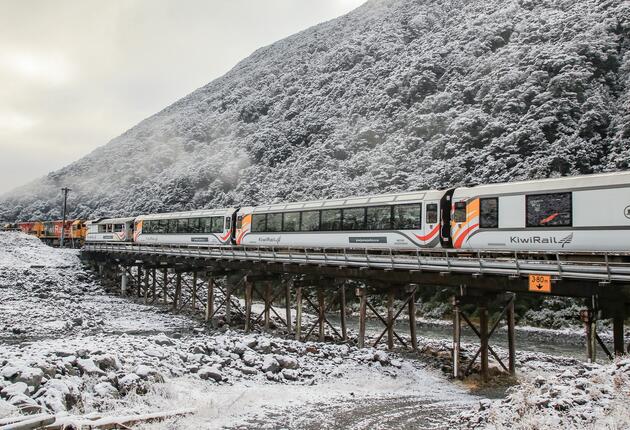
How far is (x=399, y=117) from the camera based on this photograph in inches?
2827

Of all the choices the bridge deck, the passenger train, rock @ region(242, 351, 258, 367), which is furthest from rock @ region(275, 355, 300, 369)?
the passenger train

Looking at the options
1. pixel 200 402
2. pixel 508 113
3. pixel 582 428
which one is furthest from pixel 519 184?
pixel 508 113

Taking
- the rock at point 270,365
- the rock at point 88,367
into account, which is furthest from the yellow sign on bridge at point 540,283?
the rock at point 88,367

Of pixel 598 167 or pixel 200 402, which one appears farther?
pixel 598 167

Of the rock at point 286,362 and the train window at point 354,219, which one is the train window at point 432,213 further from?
the rock at point 286,362

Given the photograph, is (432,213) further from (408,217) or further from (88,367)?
(88,367)

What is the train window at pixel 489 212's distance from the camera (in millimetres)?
19297

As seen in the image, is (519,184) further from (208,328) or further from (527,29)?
(527,29)

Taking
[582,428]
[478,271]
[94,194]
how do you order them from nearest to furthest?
[582,428]
[478,271]
[94,194]

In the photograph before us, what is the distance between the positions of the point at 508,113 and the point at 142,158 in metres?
94.1

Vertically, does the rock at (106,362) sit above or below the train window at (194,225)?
below

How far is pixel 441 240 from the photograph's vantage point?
845 inches

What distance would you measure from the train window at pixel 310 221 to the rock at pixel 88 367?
1595 cm

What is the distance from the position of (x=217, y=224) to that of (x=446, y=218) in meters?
20.1
